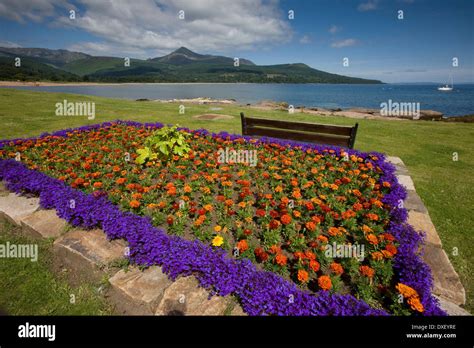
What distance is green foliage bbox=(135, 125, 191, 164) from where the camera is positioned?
6.71 meters

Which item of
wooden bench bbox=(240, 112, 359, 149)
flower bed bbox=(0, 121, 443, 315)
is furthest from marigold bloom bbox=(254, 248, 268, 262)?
wooden bench bbox=(240, 112, 359, 149)

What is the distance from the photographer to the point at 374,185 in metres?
5.68

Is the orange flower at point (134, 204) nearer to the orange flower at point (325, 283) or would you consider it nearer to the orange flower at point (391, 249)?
the orange flower at point (325, 283)

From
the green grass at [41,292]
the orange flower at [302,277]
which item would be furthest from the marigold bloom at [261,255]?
the green grass at [41,292]

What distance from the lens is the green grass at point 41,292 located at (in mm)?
3354

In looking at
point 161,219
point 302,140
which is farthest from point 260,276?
point 302,140

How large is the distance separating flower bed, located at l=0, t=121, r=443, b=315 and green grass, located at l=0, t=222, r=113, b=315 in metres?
0.80

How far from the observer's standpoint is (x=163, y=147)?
22.1 feet

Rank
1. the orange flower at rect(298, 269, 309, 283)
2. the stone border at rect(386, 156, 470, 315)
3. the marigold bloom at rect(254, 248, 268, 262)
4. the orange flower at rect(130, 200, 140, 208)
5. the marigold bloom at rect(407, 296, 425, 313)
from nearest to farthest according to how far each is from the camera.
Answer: the marigold bloom at rect(407, 296, 425, 313), the orange flower at rect(298, 269, 309, 283), the stone border at rect(386, 156, 470, 315), the marigold bloom at rect(254, 248, 268, 262), the orange flower at rect(130, 200, 140, 208)

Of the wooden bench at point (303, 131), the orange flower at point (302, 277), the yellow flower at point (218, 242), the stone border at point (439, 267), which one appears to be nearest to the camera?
the orange flower at point (302, 277)

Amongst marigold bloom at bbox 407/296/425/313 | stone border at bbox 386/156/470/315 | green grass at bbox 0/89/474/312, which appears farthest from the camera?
green grass at bbox 0/89/474/312

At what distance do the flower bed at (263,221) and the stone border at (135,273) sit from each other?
0.19 meters

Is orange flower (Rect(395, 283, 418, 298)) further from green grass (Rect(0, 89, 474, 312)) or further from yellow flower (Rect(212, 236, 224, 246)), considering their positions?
yellow flower (Rect(212, 236, 224, 246))
